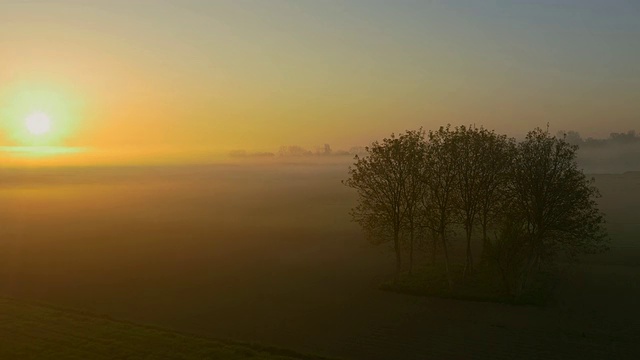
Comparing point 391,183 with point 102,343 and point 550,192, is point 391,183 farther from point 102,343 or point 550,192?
point 102,343

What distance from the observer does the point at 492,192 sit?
55.6 m

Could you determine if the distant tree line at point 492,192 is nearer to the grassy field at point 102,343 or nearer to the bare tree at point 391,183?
A: the bare tree at point 391,183

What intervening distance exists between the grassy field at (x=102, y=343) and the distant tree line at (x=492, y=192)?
988 inches

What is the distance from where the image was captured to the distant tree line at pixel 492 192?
4819 centimetres

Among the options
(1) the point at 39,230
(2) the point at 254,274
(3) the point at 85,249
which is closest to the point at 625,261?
(2) the point at 254,274

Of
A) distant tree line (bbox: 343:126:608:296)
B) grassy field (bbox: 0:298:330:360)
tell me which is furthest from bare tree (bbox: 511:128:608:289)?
grassy field (bbox: 0:298:330:360)

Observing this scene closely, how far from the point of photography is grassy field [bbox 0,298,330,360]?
111 ft

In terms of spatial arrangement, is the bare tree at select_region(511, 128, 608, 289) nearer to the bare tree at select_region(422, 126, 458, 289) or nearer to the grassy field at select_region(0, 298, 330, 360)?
→ the bare tree at select_region(422, 126, 458, 289)

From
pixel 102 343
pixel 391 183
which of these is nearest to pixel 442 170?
pixel 391 183

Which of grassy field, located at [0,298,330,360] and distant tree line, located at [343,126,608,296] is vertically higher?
distant tree line, located at [343,126,608,296]

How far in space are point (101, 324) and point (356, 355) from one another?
→ 20.8m

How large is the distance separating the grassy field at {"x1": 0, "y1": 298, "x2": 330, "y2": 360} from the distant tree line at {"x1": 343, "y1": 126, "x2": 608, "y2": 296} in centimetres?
2510

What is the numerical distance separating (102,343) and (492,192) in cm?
4105

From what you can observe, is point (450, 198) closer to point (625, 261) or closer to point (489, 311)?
point (489, 311)
